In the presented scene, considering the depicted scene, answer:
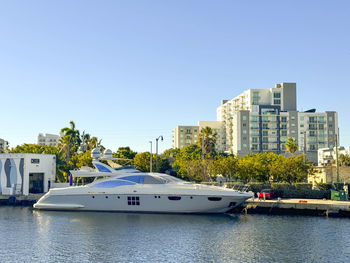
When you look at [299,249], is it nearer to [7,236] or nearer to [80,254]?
[80,254]

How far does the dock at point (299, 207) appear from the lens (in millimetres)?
37844

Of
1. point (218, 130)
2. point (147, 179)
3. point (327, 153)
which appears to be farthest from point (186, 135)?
point (147, 179)

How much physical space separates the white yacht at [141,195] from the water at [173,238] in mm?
1403

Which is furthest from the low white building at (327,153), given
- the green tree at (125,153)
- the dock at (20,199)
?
the dock at (20,199)

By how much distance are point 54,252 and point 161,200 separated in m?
16.9

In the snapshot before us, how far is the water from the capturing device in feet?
80.8

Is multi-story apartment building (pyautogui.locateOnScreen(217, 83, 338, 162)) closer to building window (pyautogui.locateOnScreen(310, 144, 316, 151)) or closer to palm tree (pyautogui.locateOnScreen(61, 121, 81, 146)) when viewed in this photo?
building window (pyautogui.locateOnScreen(310, 144, 316, 151))

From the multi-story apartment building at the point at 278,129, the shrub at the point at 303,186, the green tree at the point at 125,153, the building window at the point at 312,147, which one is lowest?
the shrub at the point at 303,186

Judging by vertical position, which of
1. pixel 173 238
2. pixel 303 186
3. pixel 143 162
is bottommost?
pixel 173 238

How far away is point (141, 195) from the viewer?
41.6 meters

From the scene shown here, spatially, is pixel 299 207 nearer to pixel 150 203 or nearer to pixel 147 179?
pixel 150 203

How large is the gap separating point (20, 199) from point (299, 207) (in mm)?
36631

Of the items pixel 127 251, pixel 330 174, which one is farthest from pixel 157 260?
pixel 330 174

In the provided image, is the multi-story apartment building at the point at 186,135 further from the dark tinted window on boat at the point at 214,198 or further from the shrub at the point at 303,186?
the dark tinted window on boat at the point at 214,198
